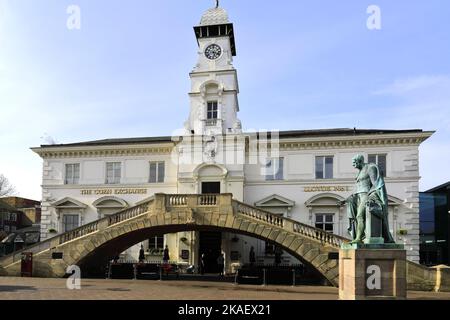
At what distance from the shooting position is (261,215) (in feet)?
75.0

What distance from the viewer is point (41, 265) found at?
946 inches

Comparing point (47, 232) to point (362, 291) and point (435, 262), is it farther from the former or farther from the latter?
point (435, 262)

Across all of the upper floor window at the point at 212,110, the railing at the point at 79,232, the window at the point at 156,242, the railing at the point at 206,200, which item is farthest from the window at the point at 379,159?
the railing at the point at 79,232

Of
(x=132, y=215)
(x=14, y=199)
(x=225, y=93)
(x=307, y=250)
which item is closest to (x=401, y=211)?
(x=307, y=250)

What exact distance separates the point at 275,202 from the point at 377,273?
17431 millimetres

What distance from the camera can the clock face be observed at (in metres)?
32.6

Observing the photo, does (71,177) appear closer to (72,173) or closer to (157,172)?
(72,173)

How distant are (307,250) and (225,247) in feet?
28.0

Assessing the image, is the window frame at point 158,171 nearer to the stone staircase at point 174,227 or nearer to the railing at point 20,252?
the stone staircase at point 174,227

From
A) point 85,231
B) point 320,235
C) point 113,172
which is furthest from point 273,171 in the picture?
point 85,231

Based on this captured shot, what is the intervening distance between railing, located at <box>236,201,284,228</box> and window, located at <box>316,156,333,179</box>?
767cm

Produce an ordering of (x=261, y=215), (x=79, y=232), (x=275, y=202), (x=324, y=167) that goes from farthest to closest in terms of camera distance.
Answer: (x=324, y=167) < (x=275, y=202) < (x=79, y=232) < (x=261, y=215)

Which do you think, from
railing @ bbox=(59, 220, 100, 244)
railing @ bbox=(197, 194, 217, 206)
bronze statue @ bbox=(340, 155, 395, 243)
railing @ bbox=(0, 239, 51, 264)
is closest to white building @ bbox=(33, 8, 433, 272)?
railing @ bbox=(197, 194, 217, 206)
